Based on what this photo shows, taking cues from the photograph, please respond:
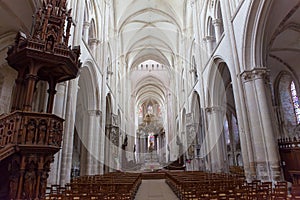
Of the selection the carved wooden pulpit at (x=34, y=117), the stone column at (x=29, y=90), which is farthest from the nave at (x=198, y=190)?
the stone column at (x=29, y=90)

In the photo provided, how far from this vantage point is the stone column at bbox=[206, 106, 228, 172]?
13.0 m

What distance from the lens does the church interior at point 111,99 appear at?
16.0 ft

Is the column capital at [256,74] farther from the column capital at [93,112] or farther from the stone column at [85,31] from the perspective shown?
the column capital at [93,112]

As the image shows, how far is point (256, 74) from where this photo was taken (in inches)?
323

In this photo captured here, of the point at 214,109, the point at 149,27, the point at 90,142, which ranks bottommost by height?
the point at 90,142

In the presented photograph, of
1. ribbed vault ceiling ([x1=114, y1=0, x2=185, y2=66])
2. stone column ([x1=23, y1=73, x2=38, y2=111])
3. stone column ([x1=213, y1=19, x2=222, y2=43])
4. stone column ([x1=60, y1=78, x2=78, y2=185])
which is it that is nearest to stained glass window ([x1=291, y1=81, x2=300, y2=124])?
stone column ([x1=213, y1=19, x2=222, y2=43])

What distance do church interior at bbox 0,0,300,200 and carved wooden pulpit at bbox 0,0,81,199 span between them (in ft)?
0.08

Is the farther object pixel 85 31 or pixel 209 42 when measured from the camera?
pixel 209 42

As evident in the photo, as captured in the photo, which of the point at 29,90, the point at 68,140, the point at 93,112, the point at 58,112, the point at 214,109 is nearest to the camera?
the point at 29,90

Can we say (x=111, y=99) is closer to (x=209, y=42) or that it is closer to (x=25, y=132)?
(x=209, y=42)

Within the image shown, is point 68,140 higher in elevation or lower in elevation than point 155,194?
higher

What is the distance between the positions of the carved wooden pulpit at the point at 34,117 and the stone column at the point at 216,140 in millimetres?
10048

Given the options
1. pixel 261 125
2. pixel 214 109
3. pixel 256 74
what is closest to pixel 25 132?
pixel 261 125

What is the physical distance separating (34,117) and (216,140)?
36.1 feet
